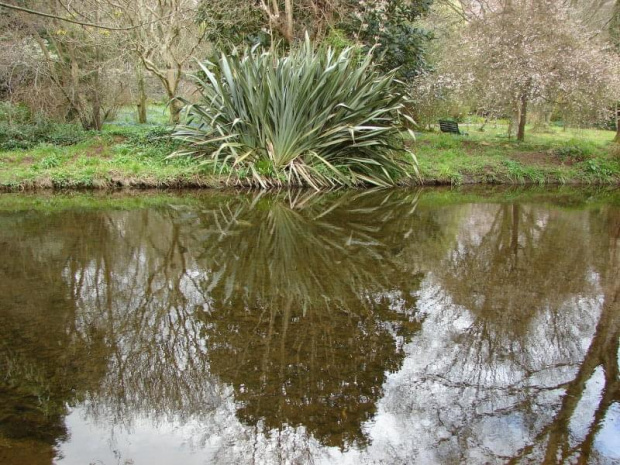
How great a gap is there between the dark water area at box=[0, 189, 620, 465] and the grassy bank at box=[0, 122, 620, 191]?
285 cm

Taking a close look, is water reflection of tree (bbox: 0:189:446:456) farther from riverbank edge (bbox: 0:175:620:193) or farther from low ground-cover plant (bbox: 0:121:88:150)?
low ground-cover plant (bbox: 0:121:88:150)

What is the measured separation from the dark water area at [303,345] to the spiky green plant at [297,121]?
10.5 feet

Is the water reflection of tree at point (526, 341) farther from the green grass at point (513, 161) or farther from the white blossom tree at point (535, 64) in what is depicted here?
the white blossom tree at point (535, 64)

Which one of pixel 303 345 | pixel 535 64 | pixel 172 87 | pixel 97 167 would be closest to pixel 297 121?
pixel 97 167

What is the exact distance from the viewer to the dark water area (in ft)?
8.77

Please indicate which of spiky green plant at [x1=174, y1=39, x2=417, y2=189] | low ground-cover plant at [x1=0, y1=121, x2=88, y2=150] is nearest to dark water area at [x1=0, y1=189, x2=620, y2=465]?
spiky green plant at [x1=174, y1=39, x2=417, y2=189]

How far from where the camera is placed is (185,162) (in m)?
10.2

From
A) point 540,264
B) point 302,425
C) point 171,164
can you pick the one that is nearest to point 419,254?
point 540,264

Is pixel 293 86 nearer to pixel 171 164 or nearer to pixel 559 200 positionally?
pixel 171 164

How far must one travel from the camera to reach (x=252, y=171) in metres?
9.70

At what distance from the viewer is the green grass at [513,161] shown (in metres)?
11.5

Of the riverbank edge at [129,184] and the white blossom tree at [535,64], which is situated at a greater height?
the white blossom tree at [535,64]

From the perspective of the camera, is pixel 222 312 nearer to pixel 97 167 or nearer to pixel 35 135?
pixel 97 167

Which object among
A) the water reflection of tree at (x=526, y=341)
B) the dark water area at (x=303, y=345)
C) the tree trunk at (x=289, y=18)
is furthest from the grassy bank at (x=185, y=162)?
Answer: the water reflection of tree at (x=526, y=341)
